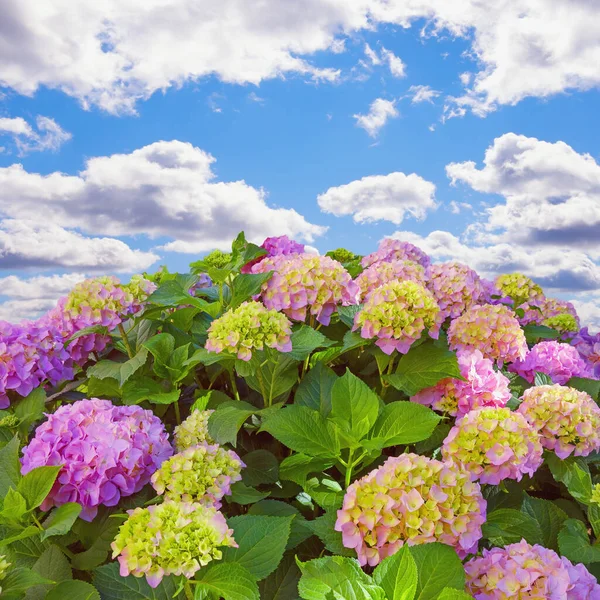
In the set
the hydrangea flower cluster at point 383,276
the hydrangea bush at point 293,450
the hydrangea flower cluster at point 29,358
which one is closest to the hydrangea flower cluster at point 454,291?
the hydrangea bush at point 293,450

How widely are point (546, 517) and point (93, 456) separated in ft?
6.07

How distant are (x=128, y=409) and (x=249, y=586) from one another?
1119mm

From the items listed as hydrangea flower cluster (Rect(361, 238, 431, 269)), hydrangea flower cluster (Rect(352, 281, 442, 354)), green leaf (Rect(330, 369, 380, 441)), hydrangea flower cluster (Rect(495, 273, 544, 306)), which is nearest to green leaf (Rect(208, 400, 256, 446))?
green leaf (Rect(330, 369, 380, 441))

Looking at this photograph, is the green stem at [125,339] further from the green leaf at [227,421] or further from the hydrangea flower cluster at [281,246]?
the hydrangea flower cluster at [281,246]

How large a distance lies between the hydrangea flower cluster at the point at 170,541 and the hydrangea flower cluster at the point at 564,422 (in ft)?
5.59

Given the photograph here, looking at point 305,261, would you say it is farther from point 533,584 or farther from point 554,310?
point 554,310

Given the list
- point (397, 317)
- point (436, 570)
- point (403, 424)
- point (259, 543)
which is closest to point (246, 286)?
point (397, 317)

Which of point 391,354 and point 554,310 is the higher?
point 554,310

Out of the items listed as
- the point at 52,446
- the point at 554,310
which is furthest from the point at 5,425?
the point at 554,310

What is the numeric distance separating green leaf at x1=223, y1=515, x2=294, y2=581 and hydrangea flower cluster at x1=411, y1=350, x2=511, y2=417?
117cm

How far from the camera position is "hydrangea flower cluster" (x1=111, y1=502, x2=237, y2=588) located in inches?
68.2

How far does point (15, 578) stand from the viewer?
1847mm

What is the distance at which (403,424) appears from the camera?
2.54m

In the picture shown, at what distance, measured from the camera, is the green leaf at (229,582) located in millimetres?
1729
